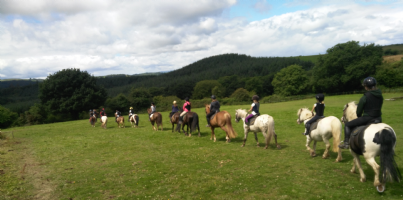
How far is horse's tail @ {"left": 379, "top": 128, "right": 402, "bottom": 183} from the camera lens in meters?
5.87

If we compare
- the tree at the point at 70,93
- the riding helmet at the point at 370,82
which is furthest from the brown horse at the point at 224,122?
the tree at the point at 70,93

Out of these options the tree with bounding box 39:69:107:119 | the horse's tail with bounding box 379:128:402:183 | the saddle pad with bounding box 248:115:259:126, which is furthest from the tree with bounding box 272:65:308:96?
the horse's tail with bounding box 379:128:402:183

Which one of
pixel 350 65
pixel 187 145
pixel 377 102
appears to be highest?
pixel 350 65

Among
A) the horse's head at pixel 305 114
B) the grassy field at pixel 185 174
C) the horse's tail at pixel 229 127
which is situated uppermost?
the horse's head at pixel 305 114

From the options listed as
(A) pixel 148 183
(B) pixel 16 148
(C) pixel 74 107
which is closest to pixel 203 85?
(C) pixel 74 107

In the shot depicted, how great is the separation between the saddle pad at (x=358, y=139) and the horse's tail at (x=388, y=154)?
507 mm

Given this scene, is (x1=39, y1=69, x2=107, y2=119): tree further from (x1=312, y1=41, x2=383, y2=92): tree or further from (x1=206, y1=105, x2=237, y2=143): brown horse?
(x1=312, y1=41, x2=383, y2=92): tree

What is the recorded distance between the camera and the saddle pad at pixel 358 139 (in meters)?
6.46

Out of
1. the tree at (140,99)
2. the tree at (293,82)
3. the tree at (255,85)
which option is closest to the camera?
the tree at (140,99)

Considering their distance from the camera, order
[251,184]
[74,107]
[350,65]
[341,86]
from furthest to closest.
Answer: [341,86] → [350,65] → [74,107] → [251,184]

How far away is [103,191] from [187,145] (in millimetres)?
7026

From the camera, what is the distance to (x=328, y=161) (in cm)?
942

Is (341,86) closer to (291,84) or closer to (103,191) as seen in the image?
(291,84)

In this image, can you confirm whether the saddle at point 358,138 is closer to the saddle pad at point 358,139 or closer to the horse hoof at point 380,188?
the saddle pad at point 358,139
